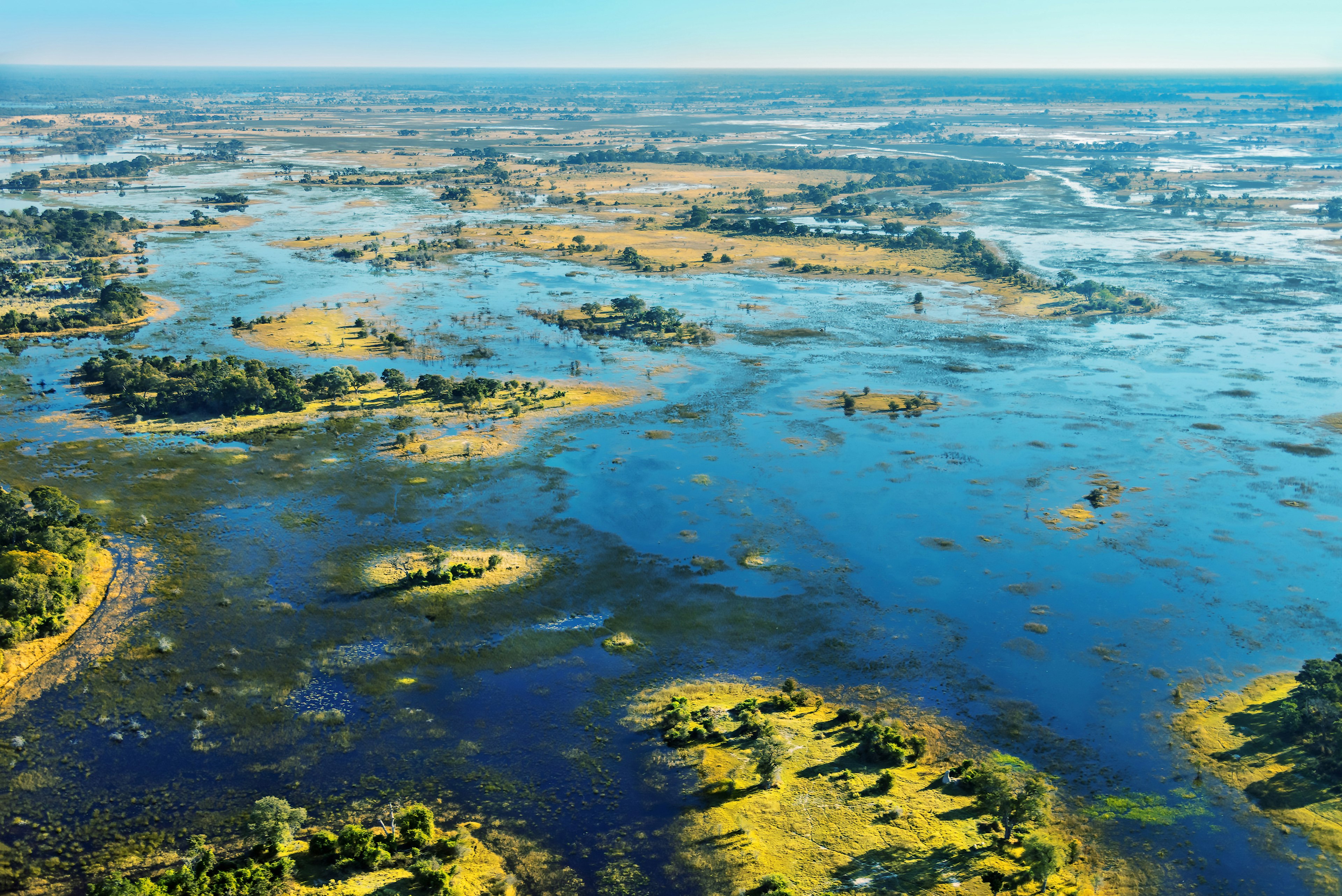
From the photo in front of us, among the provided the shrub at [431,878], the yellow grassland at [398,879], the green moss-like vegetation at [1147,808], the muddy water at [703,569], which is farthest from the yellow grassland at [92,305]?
the green moss-like vegetation at [1147,808]

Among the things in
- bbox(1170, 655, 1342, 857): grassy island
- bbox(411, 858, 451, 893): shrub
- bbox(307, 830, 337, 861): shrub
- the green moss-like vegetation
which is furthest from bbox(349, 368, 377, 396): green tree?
bbox(1170, 655, 1342, 857): grassy island

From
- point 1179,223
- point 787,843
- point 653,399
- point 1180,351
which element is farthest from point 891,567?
point 1179,223

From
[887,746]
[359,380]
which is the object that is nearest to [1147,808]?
[887,746]

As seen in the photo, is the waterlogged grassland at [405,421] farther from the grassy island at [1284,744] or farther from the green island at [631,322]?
the grassy island at [1284,744]

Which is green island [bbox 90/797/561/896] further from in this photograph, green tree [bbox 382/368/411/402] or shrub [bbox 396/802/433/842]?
green tree [bbox 382/368/411/402]

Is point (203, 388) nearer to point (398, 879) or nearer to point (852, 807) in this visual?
point (398, 879)

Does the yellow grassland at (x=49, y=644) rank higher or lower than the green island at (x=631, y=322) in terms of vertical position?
lower
